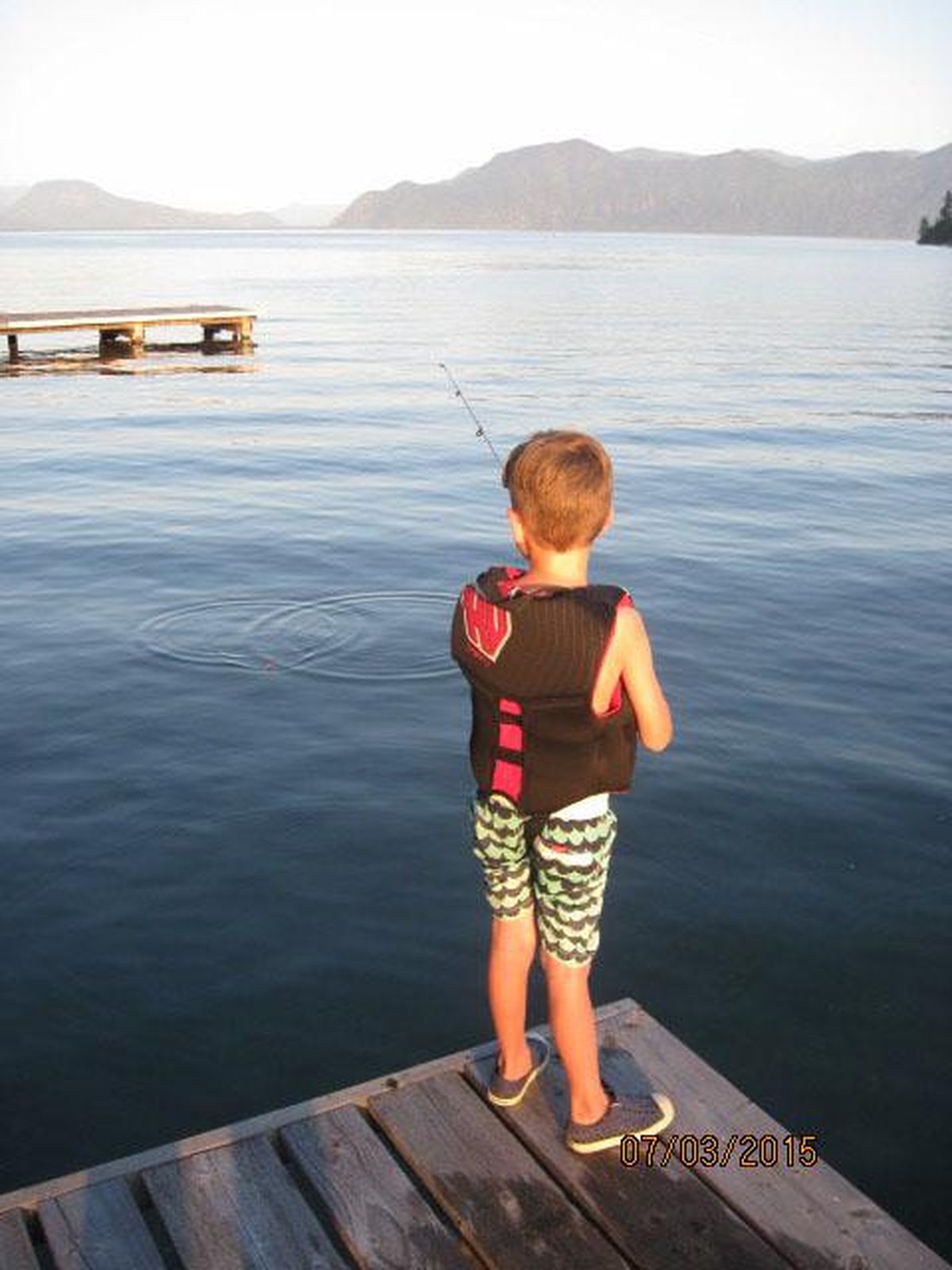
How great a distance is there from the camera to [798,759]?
27.1ft

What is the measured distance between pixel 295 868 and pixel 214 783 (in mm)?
1241

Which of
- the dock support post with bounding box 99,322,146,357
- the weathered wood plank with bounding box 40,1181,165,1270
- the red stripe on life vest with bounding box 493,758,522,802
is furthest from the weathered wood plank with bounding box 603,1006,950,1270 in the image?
the dock support post with bounding box 99,322,146,357

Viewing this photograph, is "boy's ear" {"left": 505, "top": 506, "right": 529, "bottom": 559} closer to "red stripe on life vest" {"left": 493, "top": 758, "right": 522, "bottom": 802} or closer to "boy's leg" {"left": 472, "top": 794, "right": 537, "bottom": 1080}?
"red stripe on life vest" {"left": 493, "top": 758, "right": 522, "bottom": 802}

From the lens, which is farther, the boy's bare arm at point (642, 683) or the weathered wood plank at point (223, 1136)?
the weathered wood plank at point (223, 1136)

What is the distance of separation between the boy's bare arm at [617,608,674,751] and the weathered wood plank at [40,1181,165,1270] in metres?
2.20

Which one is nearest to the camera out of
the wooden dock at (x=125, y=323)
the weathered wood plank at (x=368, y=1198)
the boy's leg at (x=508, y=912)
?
the weathered wood plank at (x=368, y=1198)

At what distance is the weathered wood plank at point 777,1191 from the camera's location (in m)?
3.54

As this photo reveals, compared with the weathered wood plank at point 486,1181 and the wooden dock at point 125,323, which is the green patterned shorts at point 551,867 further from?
the wooden dock at point 125,323

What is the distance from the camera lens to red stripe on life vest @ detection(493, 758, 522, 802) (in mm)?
3688

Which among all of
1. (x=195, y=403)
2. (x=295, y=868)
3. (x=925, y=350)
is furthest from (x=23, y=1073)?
(x=925, y=350)

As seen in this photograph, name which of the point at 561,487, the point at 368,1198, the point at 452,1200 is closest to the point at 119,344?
the point at 561,487

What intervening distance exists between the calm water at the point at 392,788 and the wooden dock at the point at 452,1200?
110 cm
